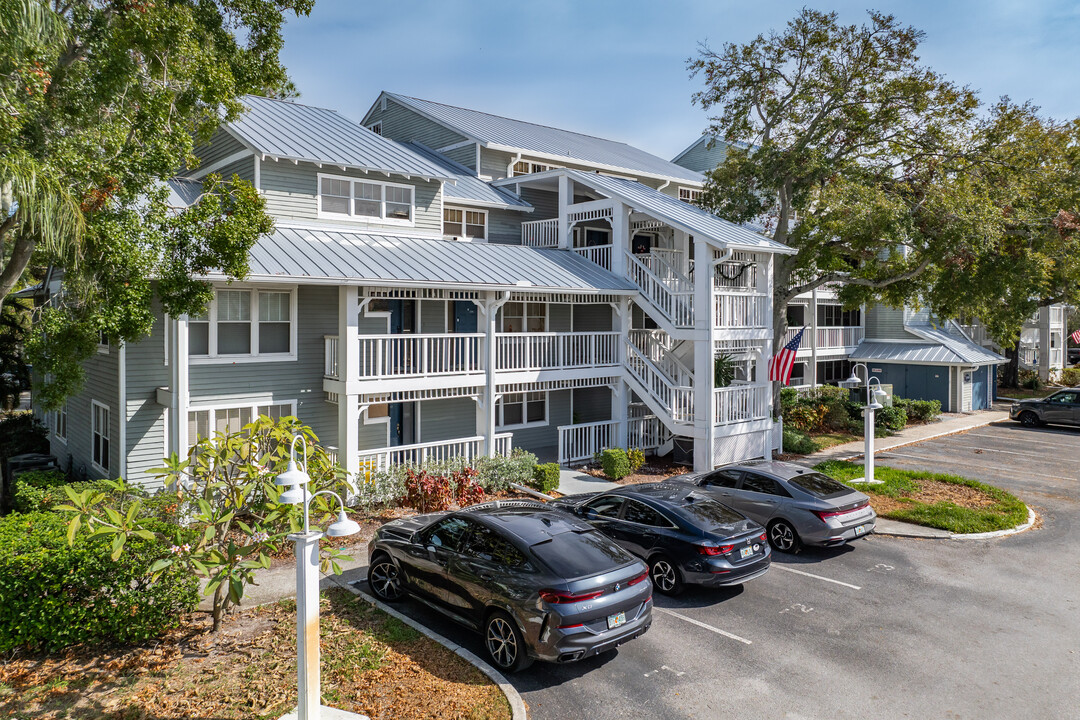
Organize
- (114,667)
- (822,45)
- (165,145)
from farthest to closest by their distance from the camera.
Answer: (822,45)
(165,145)
(114,667)

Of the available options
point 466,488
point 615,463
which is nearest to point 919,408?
point 615,463

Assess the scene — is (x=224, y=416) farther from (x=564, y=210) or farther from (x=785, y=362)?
(x=785, y=362)

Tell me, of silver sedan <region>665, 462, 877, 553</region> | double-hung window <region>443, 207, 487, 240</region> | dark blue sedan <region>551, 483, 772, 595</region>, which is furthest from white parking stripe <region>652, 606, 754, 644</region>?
double-hung window <region>443, 207, 487, 240</region>

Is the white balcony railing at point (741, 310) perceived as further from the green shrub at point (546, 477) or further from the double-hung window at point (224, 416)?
the double-hung window at point (224, 416)

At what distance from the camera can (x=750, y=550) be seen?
1091 centimetres

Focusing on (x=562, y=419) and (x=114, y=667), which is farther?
(x=562, y=419)

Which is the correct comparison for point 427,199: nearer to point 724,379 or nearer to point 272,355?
point 272,355

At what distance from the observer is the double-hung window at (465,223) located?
2257 cm

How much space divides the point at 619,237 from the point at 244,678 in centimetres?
1659

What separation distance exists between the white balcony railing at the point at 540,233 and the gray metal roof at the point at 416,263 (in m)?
1.69

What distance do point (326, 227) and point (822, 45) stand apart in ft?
56.0

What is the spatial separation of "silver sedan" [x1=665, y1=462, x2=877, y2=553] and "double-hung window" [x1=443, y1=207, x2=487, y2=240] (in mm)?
12150

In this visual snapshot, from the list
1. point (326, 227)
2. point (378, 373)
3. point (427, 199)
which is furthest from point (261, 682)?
point (427, 199)

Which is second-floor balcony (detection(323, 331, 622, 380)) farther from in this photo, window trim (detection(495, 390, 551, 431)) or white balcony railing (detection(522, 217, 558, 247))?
white balcony railing (detection(522, 217, 558, 247))
